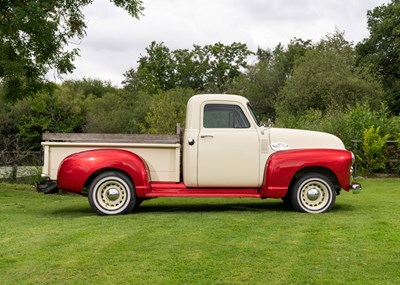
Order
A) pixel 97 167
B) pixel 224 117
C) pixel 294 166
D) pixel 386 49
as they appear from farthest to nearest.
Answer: pixel 386 49, pixel 224 117, pixel 294 166, pixel 97 167

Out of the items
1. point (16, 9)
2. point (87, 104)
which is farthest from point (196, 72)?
point (16, 9)

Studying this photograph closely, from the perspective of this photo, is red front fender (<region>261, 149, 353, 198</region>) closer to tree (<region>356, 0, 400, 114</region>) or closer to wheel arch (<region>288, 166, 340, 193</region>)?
wheel arch (<region>288, 166, 340, 193</region>)

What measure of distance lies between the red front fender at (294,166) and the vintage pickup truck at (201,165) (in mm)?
16

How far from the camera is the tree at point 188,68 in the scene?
Result: 198ft

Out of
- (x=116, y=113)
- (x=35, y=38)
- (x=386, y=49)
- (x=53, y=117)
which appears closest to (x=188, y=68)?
(x=116, y=113)

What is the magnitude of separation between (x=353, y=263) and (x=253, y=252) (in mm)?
1079

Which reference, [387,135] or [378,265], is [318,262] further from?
[387,135]

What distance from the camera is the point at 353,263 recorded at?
5504 millimetres

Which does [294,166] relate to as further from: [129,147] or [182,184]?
[129,147]

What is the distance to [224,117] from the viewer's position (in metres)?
9.10

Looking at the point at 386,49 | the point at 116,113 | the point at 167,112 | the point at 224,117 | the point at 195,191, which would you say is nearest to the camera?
the point at 195,191

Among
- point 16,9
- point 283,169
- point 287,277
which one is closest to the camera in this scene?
point 287,277

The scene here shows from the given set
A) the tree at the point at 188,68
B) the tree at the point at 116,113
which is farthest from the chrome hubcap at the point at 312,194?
the tree at the point at 188,68

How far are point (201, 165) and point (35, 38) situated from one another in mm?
6763
